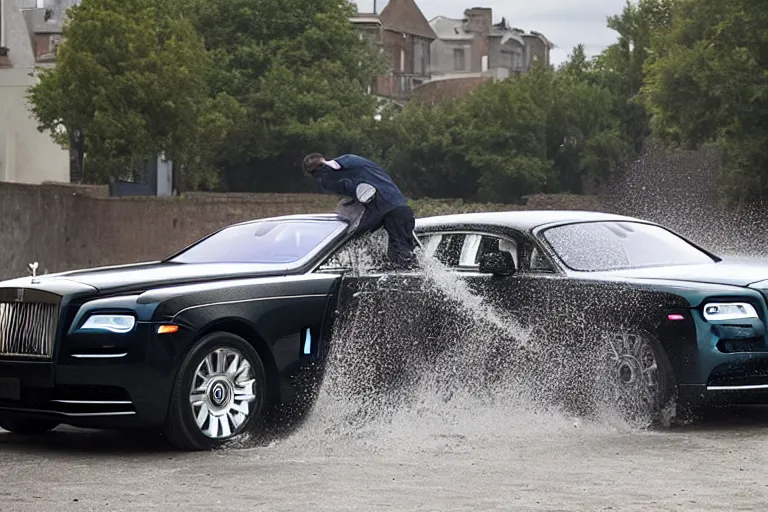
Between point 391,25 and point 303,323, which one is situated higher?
point 391,25

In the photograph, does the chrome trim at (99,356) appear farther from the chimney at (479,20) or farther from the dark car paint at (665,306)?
the chimney at (479,20)

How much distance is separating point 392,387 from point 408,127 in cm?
8309

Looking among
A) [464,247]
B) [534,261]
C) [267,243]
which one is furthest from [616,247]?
[267,243]

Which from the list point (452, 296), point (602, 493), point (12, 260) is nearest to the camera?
point (602, 493)

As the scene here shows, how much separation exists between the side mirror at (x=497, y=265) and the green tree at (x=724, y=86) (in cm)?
3800

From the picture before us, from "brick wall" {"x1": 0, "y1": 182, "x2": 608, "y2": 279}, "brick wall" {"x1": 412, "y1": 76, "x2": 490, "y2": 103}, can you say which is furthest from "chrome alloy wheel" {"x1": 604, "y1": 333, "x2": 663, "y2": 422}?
"brick wall" {"x1": 412, "y1": 76, "x2": 490, "y2": 103}

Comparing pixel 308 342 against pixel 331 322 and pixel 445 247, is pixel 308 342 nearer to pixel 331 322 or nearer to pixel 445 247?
pixel 331 322

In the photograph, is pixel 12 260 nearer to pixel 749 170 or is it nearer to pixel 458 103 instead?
pixel 749 170

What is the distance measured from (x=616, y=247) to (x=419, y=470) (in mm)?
3422

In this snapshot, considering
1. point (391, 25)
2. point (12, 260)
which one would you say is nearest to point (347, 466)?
point (12, 260)

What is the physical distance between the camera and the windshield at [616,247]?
11693 millimetres

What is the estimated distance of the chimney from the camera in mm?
136000

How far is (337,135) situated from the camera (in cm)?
7962

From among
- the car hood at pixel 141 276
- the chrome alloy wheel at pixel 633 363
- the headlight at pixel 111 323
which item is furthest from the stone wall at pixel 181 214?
the headlight at pixel 111 323
